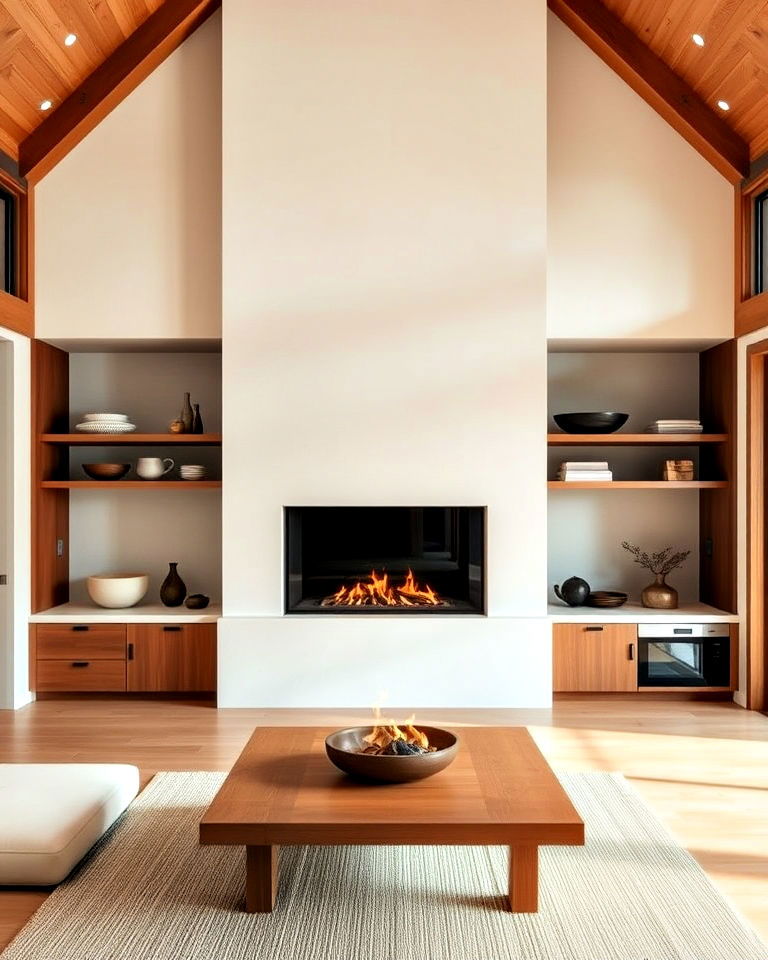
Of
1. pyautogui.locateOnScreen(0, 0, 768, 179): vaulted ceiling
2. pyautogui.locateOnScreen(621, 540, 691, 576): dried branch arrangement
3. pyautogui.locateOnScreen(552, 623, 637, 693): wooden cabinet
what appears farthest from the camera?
pyautogui.locateOnScreen(621, 540, 691, 576): dried branch arrangement

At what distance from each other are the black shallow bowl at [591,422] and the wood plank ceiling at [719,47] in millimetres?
1625

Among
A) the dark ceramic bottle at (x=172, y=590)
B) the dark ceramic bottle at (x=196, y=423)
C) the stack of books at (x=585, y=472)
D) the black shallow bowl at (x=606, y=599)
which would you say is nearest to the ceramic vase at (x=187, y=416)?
the dark ceramic bottle at (x=196, y=423)

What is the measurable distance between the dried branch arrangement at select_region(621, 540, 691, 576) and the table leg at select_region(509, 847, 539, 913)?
328cm

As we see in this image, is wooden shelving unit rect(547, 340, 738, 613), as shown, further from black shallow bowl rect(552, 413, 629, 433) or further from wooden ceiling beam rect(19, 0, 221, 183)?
wooden ceiling beam rect(19, 0, 221, 183)

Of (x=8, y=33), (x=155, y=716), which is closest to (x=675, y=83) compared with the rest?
(x=8, y=33)

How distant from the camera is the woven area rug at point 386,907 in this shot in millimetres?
2389

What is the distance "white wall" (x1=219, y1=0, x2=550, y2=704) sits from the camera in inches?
201

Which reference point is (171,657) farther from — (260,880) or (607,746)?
(260,880)

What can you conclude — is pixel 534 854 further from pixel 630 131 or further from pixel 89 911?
pixel 630 131

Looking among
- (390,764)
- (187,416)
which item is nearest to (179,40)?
(187,416)

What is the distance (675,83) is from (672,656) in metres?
3.22

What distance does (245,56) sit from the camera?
16.7ft

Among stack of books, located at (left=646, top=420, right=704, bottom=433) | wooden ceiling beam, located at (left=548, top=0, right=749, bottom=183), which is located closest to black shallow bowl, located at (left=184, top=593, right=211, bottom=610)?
stack of books, located at (left=646, top=420, right=704, bottom=433)

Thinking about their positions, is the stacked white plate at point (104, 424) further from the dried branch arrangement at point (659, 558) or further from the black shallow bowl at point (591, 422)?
the dried branch arrangement at point (659, 558)
